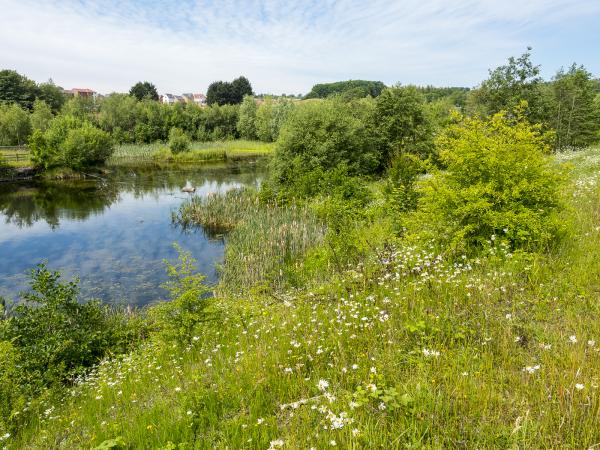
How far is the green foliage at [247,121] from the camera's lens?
69.3 meters

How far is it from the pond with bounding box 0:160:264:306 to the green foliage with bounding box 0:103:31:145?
16.1 meters

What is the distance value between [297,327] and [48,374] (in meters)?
4.52

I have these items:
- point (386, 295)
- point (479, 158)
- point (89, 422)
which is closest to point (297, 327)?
point (386, 295)

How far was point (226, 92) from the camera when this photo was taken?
97375 mm

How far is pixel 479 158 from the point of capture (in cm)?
730

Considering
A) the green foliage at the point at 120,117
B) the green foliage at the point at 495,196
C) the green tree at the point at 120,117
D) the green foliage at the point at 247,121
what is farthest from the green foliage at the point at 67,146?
the green foliage at the point at 495,196

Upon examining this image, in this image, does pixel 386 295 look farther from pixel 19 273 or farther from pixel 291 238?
pixel 19 273

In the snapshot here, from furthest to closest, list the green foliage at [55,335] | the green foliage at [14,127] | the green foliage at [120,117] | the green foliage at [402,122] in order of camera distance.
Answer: the green foliage at [120,117] → the green foliage at [14,127] → the green foliage at [402,122] → the green foliage at [55,335]

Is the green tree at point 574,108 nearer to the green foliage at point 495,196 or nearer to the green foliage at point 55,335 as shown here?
the green foliage at point 495,196

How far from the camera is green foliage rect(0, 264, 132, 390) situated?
6618 millimetres

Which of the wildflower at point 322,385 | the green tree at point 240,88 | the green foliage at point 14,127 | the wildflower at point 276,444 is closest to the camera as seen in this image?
the wildflower at point 276,444

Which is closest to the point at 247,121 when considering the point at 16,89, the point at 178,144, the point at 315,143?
the point at 178,144

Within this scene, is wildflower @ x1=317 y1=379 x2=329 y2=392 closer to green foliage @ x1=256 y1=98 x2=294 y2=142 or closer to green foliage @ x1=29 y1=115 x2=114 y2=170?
green foliage @ x1=29 y1=115 x2=114 y2=170

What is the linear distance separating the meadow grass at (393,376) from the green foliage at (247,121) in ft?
219
